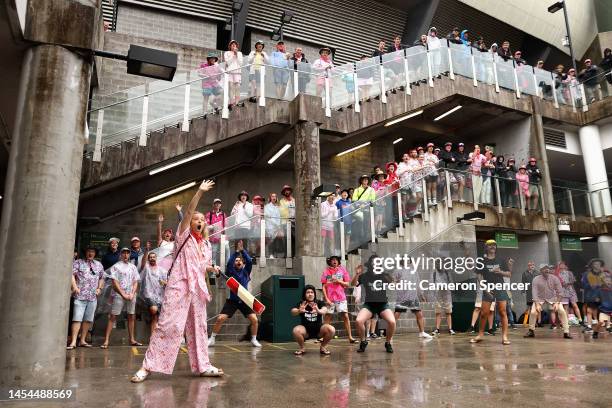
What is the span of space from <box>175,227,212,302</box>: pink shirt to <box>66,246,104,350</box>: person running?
4511 millimetres

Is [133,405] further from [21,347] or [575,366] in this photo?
[575,366]

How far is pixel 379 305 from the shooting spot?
26.1 feet

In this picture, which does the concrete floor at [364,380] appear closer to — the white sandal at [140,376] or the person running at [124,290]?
the white sandal at [140,376]

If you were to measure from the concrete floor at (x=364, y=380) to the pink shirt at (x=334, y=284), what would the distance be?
159cm

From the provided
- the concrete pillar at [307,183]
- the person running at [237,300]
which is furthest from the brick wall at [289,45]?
the person running at [237,300]

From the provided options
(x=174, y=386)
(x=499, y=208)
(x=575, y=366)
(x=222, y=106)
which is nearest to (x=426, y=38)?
(x=499, y=208)

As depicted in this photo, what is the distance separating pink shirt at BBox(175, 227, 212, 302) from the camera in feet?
17.2

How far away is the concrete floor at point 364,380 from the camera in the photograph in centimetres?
399

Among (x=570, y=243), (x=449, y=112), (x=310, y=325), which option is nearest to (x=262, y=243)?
(x=310, y=325)

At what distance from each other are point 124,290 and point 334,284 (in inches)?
164

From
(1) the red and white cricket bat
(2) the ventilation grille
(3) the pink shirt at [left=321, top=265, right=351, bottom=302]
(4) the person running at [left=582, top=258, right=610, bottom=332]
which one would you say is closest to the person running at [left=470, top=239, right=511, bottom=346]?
(3) the pink shirt at [left=321, top=265, right=351, bottom=302]

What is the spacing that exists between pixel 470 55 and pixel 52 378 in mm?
16583

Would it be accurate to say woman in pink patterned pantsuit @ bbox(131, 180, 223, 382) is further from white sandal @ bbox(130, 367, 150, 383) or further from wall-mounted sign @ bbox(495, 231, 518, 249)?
wall-mounted sign @ bbox(495, 231, 518, 249)

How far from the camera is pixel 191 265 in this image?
17.4 ft
